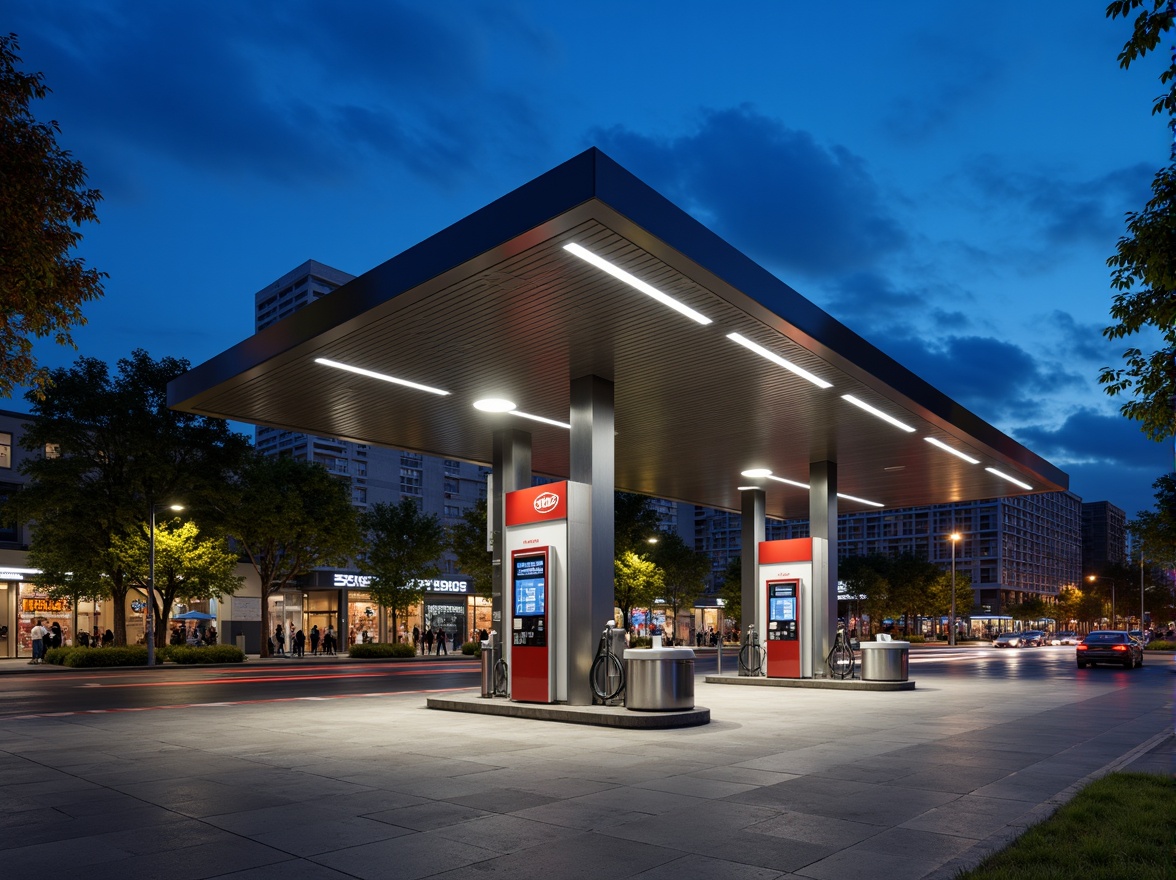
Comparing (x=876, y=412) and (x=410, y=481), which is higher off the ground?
(x=410, y=481)

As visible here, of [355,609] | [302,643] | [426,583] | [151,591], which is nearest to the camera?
[151,591]

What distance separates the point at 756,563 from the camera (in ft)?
85.6

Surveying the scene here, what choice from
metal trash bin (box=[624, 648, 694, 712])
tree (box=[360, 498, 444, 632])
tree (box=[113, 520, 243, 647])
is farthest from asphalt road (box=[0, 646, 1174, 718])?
tree (box=[360, 498, 444, 632])

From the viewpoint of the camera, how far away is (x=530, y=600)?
16781mm

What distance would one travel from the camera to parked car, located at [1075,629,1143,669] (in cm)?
3700

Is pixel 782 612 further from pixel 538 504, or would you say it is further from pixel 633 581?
pixel 633 581

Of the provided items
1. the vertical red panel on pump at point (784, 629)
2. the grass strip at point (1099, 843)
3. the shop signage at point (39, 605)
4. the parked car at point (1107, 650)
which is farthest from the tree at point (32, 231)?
the shop signage at point (39, 605)

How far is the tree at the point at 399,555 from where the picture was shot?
5275 centimetres

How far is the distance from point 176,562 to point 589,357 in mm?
29099

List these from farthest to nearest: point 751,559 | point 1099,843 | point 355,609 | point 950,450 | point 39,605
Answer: point 355,609
point 39,605
point 751,559
point 950,450
point 1099,843

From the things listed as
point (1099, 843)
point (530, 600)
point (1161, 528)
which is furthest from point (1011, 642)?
point (1099, 843)

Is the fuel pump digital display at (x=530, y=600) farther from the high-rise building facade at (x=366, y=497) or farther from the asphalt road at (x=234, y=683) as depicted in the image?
the high-rise building facade at (x=366, y=497)

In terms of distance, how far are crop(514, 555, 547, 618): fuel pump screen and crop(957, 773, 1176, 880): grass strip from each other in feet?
31.0

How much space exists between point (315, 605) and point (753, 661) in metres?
44.1
